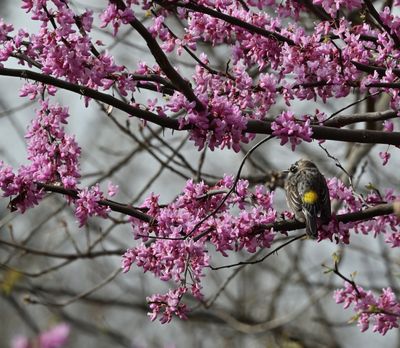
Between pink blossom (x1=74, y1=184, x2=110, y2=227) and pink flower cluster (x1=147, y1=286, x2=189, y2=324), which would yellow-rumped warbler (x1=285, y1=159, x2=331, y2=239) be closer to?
pink flower cluster (x1=147, y1=286, x2=189, y2=324)

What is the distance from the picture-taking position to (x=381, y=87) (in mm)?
5391

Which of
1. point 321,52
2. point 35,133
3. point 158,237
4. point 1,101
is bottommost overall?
point 158,237

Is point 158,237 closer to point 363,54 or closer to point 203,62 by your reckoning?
point 203,62

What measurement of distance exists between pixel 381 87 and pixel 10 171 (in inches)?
103

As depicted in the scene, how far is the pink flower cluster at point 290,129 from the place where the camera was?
4793 mm

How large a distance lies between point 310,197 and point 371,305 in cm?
100

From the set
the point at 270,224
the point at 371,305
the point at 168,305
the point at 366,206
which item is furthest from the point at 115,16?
the point at 371,305

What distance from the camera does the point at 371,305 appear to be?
237 inches

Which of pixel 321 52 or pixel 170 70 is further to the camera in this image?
pixel 321 52

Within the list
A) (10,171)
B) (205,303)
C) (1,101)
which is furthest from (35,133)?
(1,101)

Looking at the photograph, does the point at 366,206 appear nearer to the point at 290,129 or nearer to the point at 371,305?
the point at 371,305

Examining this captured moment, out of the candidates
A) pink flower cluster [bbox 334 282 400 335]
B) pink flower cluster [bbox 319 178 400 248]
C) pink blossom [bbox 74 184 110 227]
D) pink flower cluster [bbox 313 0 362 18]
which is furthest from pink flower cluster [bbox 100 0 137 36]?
pink flower cluster [bbox 334 282 400 335]

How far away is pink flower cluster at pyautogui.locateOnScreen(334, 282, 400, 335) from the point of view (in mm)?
6070

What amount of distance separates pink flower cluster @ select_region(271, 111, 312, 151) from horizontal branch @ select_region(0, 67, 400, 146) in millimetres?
103
